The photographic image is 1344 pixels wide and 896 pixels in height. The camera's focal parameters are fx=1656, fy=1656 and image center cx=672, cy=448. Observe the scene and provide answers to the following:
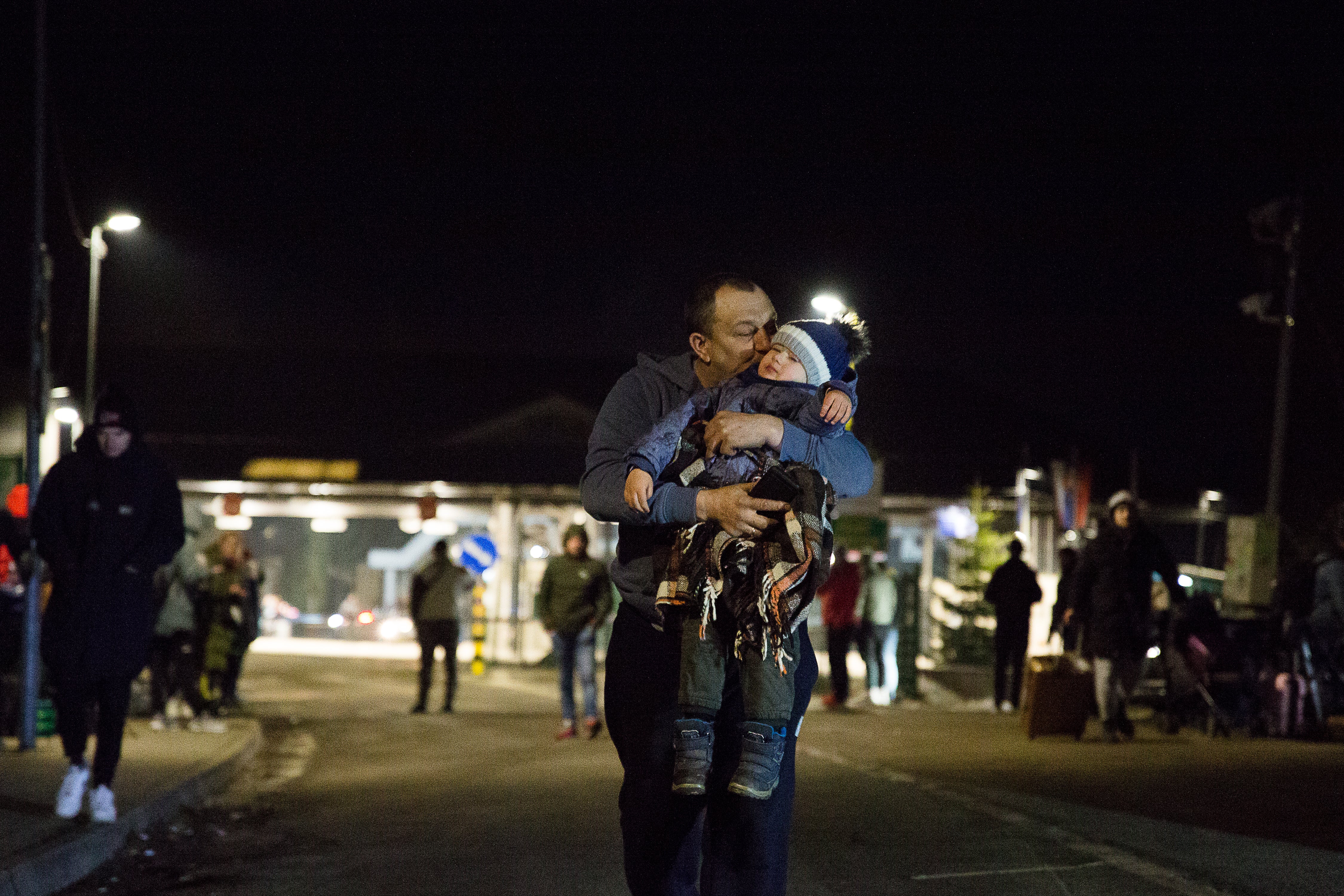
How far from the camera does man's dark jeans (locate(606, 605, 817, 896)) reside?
381cm

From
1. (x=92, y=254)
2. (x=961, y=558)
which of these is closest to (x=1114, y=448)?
(x=961, y=558)

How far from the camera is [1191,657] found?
1373 centimetres

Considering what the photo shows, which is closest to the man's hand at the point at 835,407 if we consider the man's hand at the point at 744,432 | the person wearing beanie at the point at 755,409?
the person wearing beanie at the point at 755,409

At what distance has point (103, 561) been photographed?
7531 mm

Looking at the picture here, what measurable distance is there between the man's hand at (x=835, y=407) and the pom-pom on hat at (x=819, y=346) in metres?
0.04

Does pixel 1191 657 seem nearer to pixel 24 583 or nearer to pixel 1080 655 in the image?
pixel 1080 655

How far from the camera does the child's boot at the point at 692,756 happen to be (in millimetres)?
3660

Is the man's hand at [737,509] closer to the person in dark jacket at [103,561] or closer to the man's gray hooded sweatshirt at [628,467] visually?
the man's gray hooded sweatshirt at [628,467]

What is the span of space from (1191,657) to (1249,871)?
753 centimetres

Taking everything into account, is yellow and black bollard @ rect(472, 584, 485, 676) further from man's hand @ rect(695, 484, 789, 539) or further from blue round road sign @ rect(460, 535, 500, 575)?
man's hand @ rect(695, 484, 789, 539)

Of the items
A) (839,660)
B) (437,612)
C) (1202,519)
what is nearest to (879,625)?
(839,660)

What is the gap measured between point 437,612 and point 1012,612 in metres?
6.20

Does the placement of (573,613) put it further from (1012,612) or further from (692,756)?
(692,756)

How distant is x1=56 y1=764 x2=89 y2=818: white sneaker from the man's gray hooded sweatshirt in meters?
4.89
